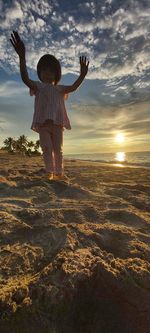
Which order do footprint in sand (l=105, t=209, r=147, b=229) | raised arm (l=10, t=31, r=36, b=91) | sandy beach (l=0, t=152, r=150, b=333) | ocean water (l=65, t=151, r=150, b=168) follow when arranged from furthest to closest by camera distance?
1. ocean water (l=65, t=151, r=150, b=168)
2. raised arm (l=10, t=31, r=36, b=91)
3. footprint in sand (l=105, t=209, r=147, b=229)
4. sandy beach (l=0, t=152, r=150, b=333)

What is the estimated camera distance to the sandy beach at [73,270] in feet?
3.68

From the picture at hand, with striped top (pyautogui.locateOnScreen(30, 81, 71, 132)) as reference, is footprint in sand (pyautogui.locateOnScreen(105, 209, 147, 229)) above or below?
below

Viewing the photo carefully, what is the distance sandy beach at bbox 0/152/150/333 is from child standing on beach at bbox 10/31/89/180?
70.3 inches

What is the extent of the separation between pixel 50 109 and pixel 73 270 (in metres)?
3.13

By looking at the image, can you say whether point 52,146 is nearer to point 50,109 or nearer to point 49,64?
point 50,109

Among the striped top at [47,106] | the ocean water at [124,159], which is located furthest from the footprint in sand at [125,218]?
the ocean water at [124,159]

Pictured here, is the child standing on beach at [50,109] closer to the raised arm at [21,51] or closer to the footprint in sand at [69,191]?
the raised arm at [21,51]

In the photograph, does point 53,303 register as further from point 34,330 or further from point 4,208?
point 4,208

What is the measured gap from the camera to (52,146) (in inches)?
171

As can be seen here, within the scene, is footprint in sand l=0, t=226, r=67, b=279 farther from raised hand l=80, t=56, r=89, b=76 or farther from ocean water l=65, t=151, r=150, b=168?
ocean water l=65, t=151, r=150, b=168

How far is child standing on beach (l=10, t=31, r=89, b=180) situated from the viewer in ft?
13.6

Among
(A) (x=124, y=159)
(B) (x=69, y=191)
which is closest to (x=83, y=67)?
(B) (x=69, y=191)

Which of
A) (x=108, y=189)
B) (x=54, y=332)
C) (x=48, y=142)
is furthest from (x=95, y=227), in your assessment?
(x=48, y=142)

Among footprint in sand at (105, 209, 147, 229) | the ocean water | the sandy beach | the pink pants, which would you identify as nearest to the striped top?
the pink pants
